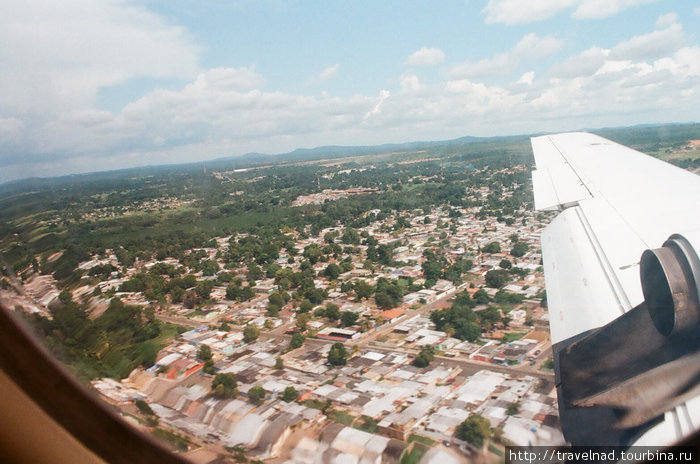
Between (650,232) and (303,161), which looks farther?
(303,161)

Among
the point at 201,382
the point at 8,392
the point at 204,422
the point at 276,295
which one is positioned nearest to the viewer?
the point at 8,392

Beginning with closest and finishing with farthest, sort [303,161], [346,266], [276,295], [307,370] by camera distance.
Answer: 1. [307,370]
2. [276,295]
3. [346,266]
4. [303,161]

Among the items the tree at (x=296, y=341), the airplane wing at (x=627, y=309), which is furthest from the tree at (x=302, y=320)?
the airplane wing at (x=627, y=309)

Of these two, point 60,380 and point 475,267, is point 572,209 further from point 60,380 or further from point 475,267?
point 475,267

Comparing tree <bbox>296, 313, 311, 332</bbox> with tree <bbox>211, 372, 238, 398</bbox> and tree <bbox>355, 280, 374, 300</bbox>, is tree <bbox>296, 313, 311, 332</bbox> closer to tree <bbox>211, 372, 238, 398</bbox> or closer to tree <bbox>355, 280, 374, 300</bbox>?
tree <bbox>355, 280, 374, 300</bbox>

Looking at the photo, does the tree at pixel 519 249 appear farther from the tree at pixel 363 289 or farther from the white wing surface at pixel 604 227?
the white wing surface at pixel 604 227

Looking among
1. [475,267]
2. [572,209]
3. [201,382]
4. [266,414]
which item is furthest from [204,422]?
[475,267]
